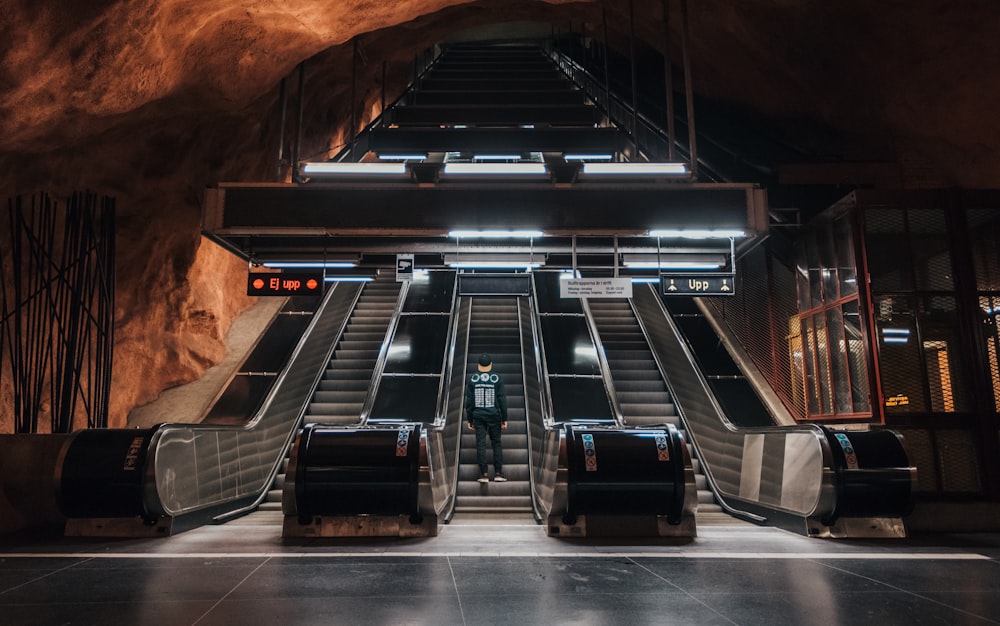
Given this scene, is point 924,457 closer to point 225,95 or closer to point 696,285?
point 696,285

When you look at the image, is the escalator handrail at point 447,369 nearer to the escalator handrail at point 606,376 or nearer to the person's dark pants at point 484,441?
the person's dark pants at point 484,441

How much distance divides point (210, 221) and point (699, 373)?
7709mm

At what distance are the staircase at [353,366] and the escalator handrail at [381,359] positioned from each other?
0.22 metres

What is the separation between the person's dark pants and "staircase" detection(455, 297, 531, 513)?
0.80 ft

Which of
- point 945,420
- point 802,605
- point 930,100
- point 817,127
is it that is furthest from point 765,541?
point 817,127

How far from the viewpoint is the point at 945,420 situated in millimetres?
7289

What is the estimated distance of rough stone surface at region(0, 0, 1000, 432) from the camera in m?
5.75

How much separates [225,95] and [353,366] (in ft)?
16.5

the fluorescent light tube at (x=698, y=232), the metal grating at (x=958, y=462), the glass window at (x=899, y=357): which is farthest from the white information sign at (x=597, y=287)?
the metal grating at (x=958, y=462)

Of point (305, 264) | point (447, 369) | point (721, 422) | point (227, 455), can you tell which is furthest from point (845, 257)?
point (227, 455)

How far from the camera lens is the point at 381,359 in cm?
1037

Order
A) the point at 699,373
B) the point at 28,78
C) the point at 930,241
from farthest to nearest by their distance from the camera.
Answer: the point at 699,373 → the point at 930,241 → the point at 28,78

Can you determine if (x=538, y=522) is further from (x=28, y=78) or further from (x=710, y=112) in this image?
Answer: (x=710, y=112)

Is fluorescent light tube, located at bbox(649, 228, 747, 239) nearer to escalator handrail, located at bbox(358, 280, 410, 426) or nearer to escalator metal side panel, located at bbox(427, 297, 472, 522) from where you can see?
escalator metal side panel, located at bbox(427, 297, 472, 522)
